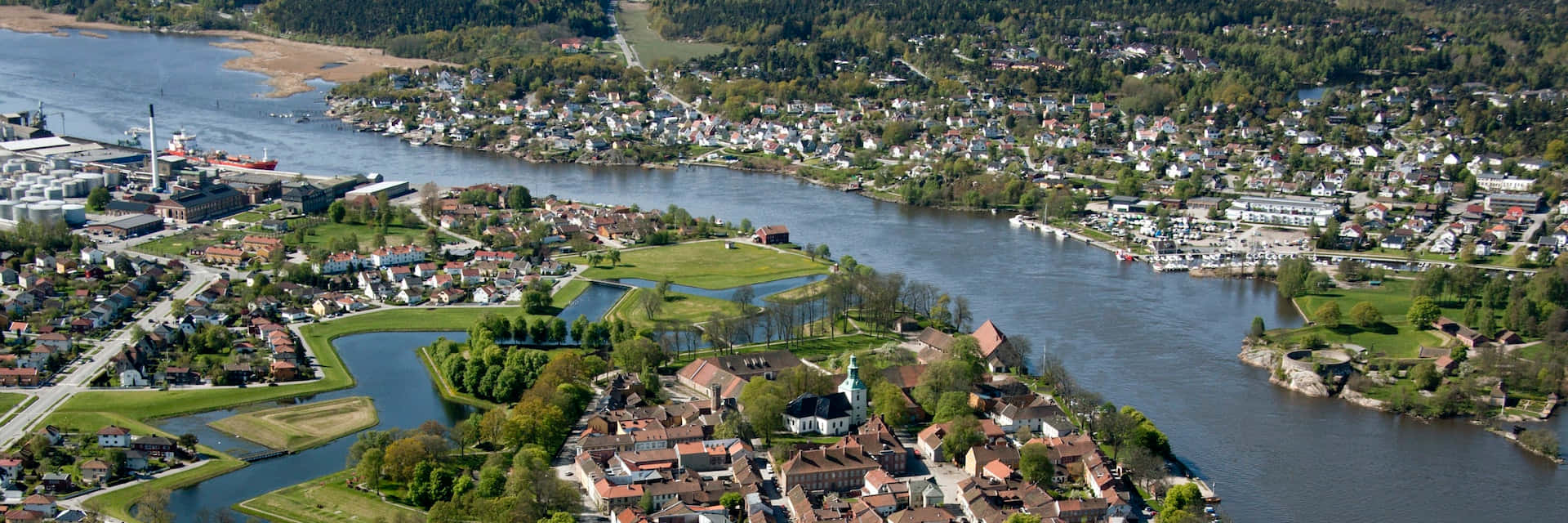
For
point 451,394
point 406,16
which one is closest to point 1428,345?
point 451,394

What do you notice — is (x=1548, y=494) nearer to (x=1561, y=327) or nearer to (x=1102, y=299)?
(x=1561, y=327)

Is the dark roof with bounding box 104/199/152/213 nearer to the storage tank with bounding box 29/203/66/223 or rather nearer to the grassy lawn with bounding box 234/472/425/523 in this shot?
the storage tank with bounding box 29/203/66/223

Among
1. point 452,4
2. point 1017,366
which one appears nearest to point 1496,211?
point 1017,366

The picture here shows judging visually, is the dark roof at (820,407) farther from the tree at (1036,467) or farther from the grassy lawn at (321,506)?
the grassy lawn at (321,506)

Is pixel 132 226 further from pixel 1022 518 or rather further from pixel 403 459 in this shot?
pixel 1022 518

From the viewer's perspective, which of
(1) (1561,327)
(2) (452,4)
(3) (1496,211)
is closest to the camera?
(1) (1561,327)

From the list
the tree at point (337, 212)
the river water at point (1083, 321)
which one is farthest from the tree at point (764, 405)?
the tree at point (337, 212)
